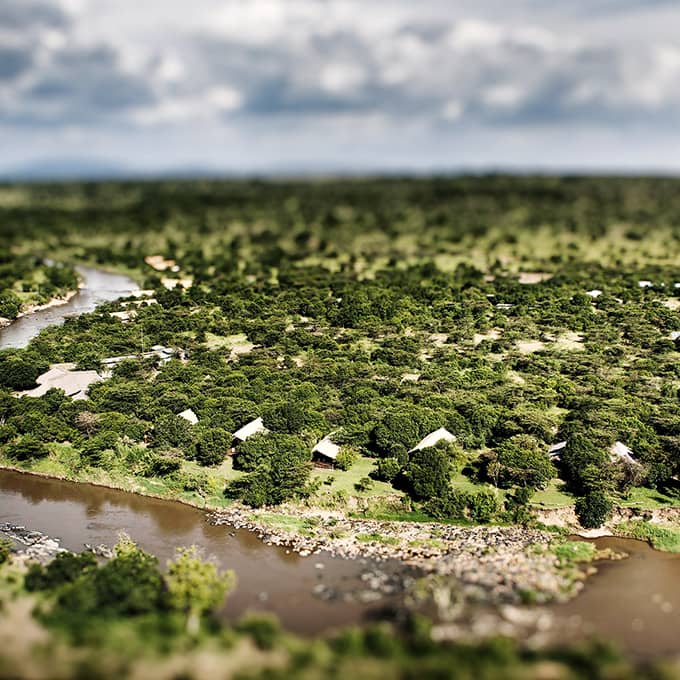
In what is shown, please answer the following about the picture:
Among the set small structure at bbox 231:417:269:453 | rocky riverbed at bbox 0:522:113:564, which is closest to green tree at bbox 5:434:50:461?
rocky riverbed at bbox 0:522:113:564

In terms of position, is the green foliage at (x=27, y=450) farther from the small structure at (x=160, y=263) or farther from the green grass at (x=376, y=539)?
the small structure at (x=160, y=263)

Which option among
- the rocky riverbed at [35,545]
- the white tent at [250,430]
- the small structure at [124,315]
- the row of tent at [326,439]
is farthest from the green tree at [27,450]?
the small structure at [124,315]

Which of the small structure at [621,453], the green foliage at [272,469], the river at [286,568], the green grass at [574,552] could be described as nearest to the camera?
the river at [286,568]

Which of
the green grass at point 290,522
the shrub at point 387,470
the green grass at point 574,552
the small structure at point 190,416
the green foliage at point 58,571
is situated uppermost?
the small structure at point 190,416

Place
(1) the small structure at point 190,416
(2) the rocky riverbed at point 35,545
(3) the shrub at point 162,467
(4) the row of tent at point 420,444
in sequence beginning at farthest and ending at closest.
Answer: (1) the small structure at point 190,416, (3) the shrub at point 162,467, (4) the row of tent at point 420,444, (2) the rocky riverbed at point 35,545

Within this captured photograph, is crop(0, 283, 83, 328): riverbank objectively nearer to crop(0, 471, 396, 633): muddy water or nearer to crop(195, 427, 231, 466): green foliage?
crop(0, 471, 396, 633): muddy water

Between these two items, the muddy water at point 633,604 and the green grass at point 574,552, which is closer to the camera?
the muddy water at point 633,604

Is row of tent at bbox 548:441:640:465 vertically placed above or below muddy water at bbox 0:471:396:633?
above
